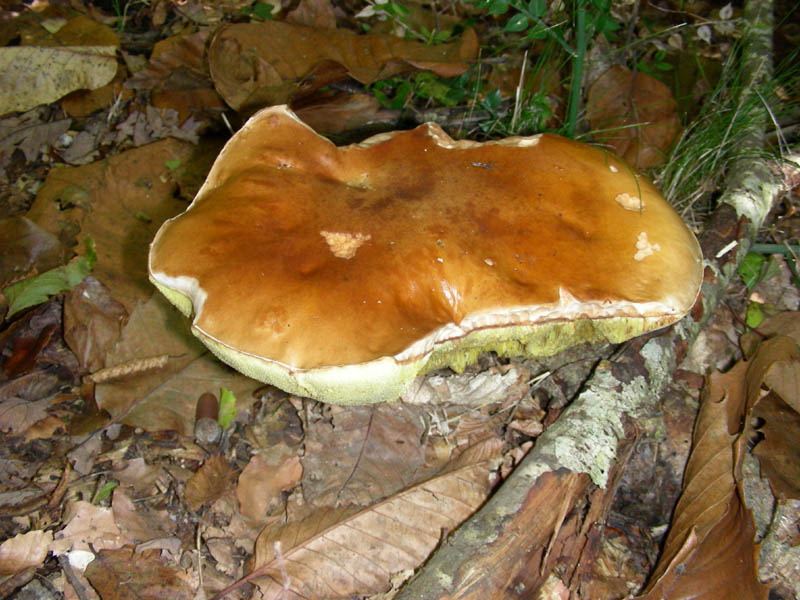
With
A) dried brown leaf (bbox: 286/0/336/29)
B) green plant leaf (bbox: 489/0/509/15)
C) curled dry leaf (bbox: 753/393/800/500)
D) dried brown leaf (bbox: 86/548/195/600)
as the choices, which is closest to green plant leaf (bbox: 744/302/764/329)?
curled dry leaf (bbox: 753/393/800/500)

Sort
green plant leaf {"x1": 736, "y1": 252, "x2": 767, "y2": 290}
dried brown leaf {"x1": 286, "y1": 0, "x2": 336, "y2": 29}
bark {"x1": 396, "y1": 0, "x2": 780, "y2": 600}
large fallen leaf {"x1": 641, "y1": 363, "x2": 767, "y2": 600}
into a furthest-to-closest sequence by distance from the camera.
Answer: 1. dried brown leaf {"x1": 286, "y1": 0, "x2": 336, "y2": 29}
2. green plant leaf {"x1": 736, "y1": 252, "x2": 767, "y2": 290}
3. large fallen leaf {"x1": 641, "y1": 363, "x2": 767, "y2": 600}
4. bark {"x1": 396, "y1": 0, "x2": 780, "y2": 600}

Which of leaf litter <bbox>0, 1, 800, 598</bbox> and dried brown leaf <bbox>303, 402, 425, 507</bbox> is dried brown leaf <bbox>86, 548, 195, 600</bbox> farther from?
dried brown leaf <bbox>303, 402, 425, 507</bbox>

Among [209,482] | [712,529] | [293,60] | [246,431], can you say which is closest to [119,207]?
[293,60]

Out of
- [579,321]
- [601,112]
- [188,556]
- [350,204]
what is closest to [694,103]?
[601,112]

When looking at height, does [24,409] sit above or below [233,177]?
below

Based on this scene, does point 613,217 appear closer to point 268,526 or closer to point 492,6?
point 492,6
